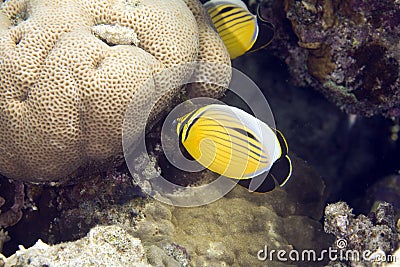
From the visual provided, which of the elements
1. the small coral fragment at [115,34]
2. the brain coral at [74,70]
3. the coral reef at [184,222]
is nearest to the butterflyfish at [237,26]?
the brain coral at [74,70]

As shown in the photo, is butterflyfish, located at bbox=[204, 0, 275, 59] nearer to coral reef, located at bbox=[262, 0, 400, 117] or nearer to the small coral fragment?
coral reef, located at bbox=[262, 0, 400, 117]

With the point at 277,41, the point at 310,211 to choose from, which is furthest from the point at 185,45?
the point at 310,211

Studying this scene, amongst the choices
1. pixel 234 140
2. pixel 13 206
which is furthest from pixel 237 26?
pixel 13 206

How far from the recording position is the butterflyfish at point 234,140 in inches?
101

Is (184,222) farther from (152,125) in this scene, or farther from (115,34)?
(115,34)

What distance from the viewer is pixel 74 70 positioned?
2.51 meters

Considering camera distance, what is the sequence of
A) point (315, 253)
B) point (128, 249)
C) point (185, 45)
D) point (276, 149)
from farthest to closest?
1. point (315, 253)
2. point (185, 45)
3. point (276, 149)
4. point (128, 249)

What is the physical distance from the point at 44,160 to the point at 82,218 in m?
0.63

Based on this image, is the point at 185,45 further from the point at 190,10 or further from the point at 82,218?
the point at 82,218

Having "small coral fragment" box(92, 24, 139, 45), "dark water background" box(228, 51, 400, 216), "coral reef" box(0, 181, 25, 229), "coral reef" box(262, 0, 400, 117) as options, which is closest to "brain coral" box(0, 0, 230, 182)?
"small coral fragment" box(92, 24, 139, 45)

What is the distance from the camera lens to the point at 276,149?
8.59 feet

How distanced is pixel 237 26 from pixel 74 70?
64.0 inches

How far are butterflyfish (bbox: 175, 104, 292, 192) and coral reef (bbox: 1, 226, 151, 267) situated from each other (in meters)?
0.80

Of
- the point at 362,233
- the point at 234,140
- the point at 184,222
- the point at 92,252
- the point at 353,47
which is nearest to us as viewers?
the point at 92,252
